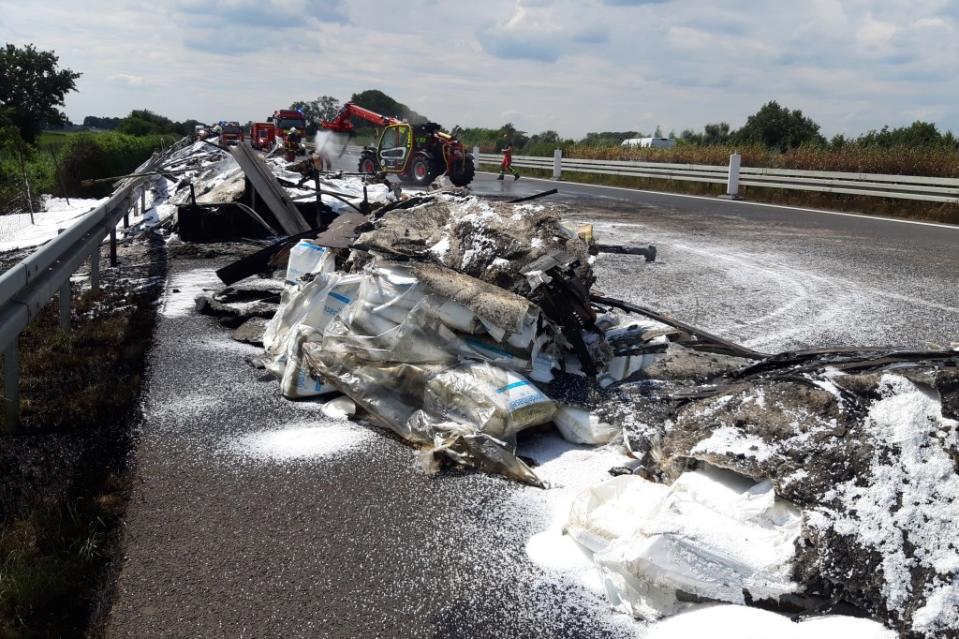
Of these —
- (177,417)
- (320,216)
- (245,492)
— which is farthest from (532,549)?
(320,216)

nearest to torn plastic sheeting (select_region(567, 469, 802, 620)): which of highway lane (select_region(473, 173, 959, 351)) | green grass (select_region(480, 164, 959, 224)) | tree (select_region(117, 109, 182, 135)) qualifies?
highway lane (select_region(473, 173, 959, 351))

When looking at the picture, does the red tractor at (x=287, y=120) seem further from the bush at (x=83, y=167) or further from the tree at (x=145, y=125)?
the tree at (x=145, y=125)

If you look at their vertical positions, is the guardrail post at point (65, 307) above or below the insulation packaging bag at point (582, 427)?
above

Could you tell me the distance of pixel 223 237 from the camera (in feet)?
Result: 34.2

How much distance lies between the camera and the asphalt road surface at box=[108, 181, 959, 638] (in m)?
2.51

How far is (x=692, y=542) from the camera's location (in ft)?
8.54

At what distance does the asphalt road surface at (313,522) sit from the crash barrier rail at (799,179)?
34.7ft

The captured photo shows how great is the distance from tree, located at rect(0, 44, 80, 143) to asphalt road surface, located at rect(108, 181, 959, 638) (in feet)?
118

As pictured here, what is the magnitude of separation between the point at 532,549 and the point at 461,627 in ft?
1.90

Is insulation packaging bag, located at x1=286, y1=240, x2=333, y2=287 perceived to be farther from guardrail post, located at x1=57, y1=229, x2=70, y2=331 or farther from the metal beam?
the metal beam

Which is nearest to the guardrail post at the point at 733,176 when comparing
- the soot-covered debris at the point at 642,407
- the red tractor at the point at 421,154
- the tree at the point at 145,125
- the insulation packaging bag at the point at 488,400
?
the red tractor at the point at 421,154

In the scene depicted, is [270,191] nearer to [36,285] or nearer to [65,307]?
[65,307]

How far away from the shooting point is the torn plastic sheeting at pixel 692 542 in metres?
2.52

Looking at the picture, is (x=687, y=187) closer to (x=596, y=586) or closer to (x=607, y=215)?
(x=607, y=215)
